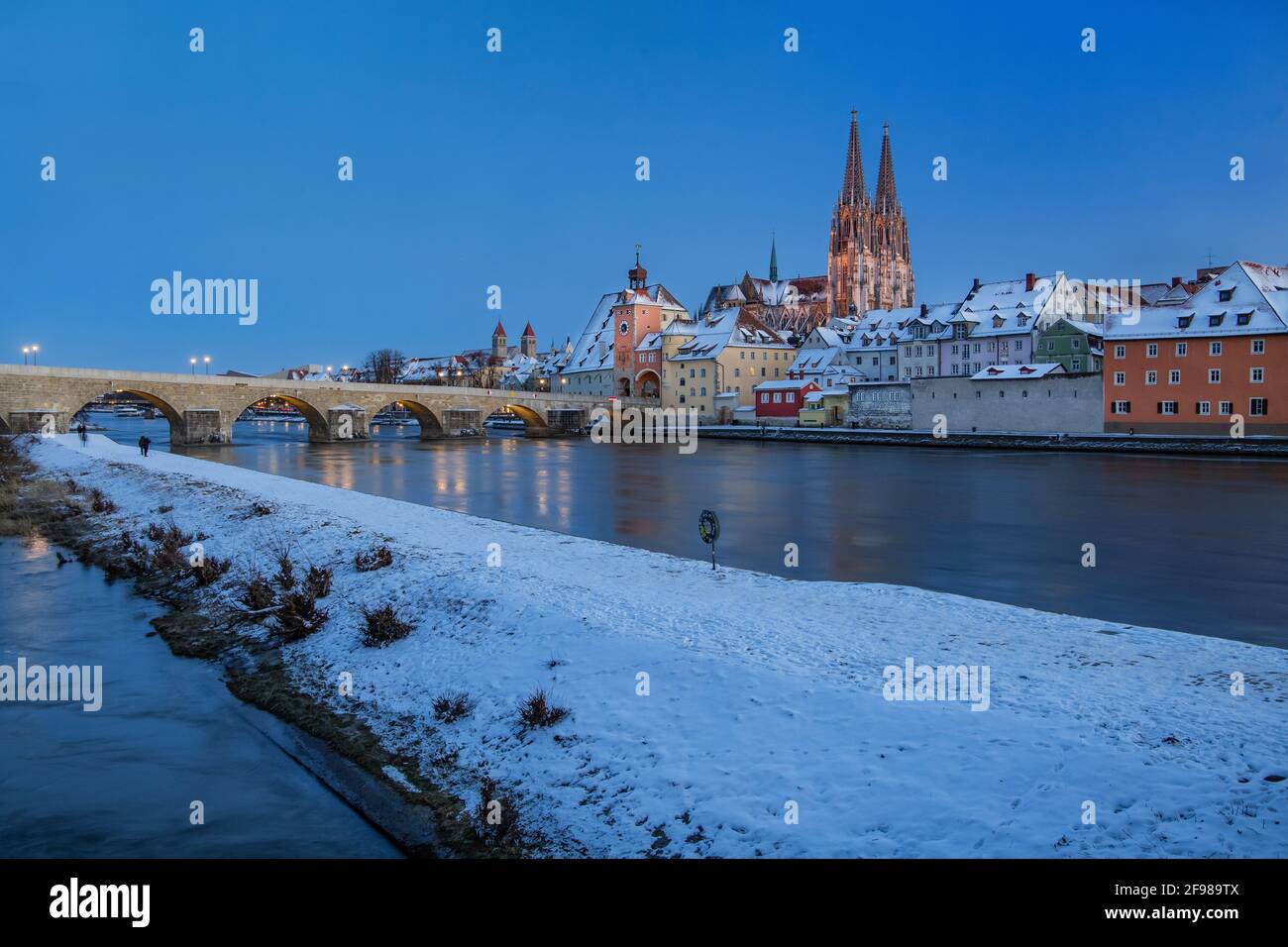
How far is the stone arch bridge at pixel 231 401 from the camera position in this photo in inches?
2285

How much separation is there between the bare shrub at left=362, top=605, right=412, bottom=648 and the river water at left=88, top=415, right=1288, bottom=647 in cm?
779

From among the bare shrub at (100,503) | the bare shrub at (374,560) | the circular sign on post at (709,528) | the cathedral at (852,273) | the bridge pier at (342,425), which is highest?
the cathedral at (852,273)

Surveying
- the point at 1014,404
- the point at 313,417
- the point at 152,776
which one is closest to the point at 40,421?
the point at 313,417

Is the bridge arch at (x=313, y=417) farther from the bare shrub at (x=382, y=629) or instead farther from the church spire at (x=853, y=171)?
the church spire at (x=853, y=171)

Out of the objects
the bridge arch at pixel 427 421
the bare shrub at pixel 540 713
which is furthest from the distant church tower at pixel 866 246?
the bare shrub at pixel 540 713

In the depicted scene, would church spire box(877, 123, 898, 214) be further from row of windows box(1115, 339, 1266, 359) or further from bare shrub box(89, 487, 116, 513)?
bare shrub box(89, 487, 116, 513)

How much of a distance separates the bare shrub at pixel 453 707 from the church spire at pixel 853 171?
145852 millimetres

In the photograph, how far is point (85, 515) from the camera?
25.8m

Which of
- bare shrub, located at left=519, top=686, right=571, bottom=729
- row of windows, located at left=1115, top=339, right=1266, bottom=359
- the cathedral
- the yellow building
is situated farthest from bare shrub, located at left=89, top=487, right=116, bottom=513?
the cathedral

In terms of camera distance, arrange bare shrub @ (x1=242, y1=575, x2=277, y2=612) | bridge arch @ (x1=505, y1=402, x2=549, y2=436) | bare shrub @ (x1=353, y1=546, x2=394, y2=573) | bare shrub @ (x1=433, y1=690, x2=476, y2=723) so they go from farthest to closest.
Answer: bridge arch @ (x1=505, y1=402, x2=549, y2=436)
bare shrub @ (x1=353, y1=546, x2=394, y2=573)
bare shrub @ (x1=242, y1=575, x2=277, y2=612)
bare shrub @ (x1=433, y1=690, x2=476, y2=723)

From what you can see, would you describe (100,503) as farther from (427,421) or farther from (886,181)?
(886,181)

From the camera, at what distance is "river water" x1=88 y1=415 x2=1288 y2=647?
15492 mm
